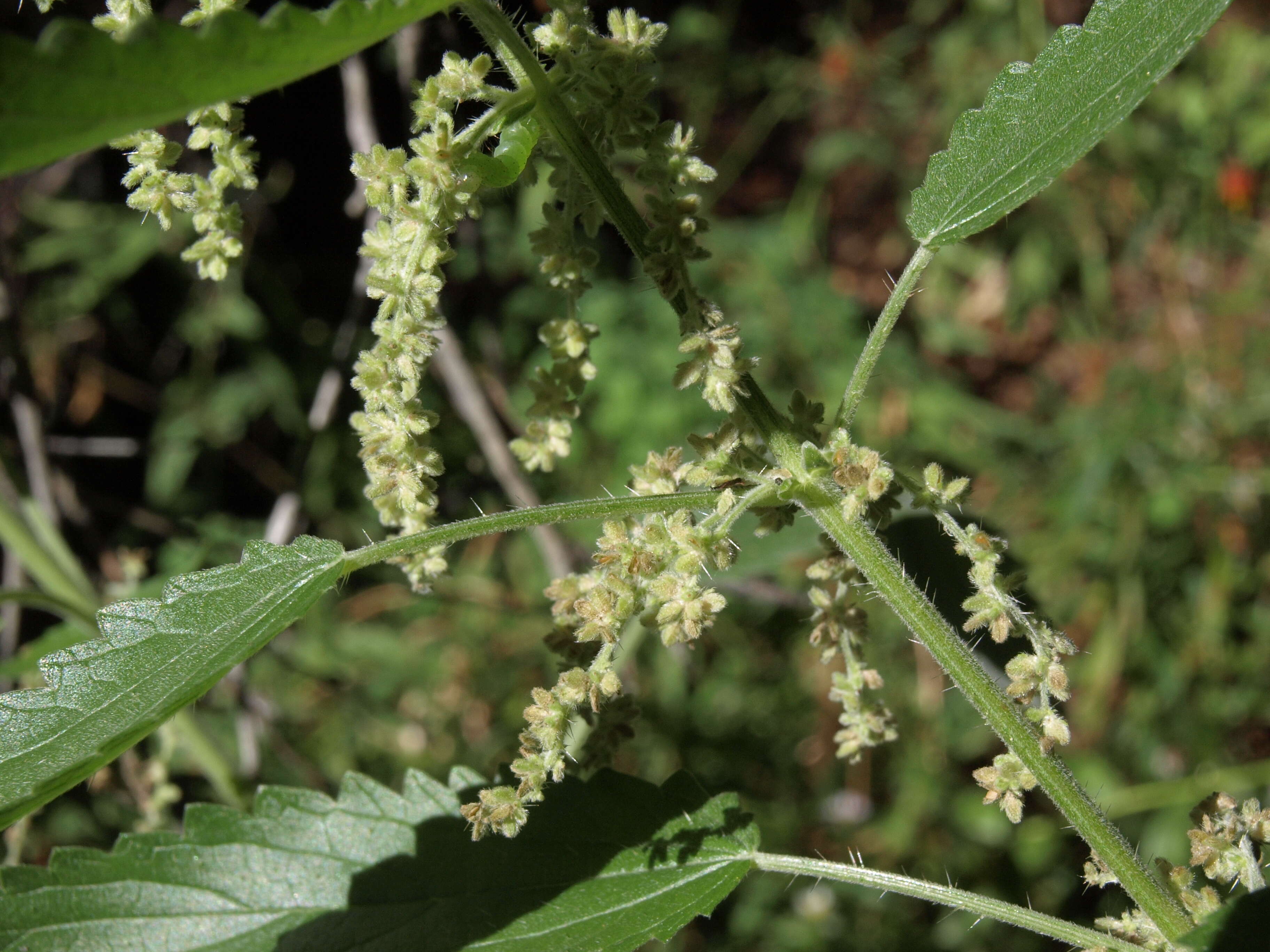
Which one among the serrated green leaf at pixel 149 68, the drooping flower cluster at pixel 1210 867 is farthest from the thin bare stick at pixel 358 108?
the drooping flower cluster at pixel 1210 867

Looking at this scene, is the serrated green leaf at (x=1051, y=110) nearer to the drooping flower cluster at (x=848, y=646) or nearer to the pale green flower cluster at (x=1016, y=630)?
the pale green flower cluster at (x=1016, y=630)

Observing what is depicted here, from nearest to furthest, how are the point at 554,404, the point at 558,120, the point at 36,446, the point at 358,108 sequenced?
the point at 558,120
the point at 554,404
the point at 358,108
the point at 36,446

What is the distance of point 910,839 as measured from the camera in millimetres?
3703

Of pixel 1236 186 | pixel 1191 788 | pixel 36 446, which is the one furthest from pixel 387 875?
pixel 1236 186

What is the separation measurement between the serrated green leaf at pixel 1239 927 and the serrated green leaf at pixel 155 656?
1029mm

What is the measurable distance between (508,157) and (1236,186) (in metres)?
4.21

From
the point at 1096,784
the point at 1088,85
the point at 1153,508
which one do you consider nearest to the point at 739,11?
the point at 1153,508

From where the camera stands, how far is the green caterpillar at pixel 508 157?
123 cm

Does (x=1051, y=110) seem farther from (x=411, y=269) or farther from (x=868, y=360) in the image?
(x=411, y=269)

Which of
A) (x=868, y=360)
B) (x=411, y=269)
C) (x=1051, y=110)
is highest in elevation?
(x=411, y=269)

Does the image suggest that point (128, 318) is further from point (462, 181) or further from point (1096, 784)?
point (1096, 784)

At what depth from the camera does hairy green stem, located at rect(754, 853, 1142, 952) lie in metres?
1.37

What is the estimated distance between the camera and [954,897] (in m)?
1.45

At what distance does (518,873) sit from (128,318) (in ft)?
10.7
